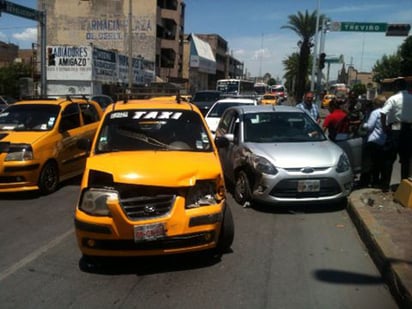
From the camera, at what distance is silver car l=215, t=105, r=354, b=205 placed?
6.97m

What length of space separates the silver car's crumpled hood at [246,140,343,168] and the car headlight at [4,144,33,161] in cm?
382

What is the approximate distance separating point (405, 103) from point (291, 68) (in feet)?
267

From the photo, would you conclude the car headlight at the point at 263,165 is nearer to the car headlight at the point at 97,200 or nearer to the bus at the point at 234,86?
the car headlight at the point at 97,200

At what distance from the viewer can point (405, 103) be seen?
300 inches

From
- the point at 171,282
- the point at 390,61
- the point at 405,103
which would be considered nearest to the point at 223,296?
the point at 171,282

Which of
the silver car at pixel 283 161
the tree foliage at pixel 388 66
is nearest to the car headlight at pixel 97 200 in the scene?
the silver car at pixel 283 161

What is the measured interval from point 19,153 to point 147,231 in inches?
186

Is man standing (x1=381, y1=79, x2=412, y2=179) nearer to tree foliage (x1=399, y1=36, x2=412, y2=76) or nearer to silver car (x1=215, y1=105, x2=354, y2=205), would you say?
silver car (x1=215, y1=105, x2=354, y2=205)

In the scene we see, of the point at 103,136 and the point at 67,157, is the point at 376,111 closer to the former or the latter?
the point at 103,136

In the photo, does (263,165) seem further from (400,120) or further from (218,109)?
(218,109)

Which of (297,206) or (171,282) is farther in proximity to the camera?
(297,206)

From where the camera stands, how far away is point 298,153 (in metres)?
7.26

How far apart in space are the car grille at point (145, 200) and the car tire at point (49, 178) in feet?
14.5

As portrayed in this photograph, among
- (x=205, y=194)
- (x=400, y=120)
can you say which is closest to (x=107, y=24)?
(x=400, y=120)
